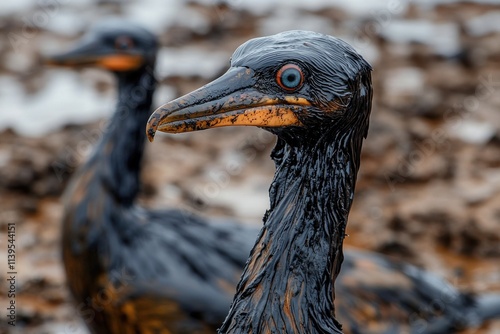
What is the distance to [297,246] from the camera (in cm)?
295

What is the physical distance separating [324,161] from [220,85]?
0.41m

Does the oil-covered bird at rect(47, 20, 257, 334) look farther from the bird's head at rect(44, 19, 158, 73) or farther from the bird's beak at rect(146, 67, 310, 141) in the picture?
the bird's beak at rect(146, 67, 310, 141)

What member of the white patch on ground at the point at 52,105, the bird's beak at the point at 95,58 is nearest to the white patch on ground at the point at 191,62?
the white patch on ground at the point at 52,105

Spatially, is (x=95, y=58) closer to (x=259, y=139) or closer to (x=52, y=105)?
(x=259, y=139)

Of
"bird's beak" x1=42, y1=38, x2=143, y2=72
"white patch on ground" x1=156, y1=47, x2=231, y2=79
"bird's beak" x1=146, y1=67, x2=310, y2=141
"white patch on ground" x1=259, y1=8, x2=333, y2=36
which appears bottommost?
"bird's beak" x1=146, y1=67, x2=310, y2=141

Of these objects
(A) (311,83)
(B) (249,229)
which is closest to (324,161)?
(A) (311,83)

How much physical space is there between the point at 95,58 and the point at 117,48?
0.18 metres

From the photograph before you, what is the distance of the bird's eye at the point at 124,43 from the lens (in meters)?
5.81

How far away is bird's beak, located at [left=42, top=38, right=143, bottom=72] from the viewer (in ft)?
19.0

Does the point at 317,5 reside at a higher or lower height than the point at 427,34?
higher

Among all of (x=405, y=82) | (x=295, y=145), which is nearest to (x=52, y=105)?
(x=405, y=82)

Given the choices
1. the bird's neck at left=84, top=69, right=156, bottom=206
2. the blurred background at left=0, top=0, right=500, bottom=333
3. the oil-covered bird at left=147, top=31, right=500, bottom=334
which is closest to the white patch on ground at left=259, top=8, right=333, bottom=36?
the blurred background at left=0, top=0, right=500, bottom=333

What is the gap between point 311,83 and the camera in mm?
2812

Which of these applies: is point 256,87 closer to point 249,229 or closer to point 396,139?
point 249,229
